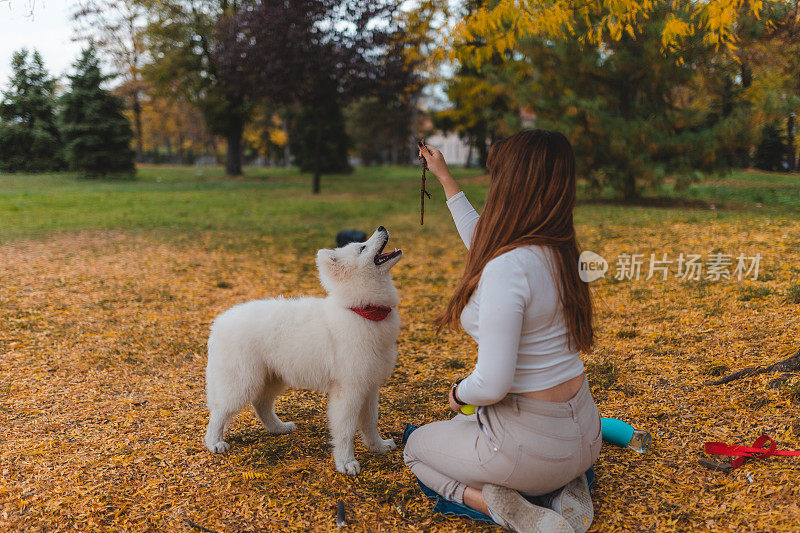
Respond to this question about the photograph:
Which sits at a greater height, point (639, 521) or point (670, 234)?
point (670, 234)

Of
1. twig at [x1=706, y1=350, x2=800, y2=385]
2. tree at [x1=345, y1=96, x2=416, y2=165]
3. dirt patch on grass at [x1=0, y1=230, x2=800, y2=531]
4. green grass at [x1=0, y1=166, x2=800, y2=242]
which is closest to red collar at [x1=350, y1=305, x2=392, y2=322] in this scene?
dirt patch on grass at [x1=0, y1=230, x2=800, y2=531]

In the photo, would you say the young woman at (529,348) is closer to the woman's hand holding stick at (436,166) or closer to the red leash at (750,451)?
the woman's hand holding stick at (436,166)

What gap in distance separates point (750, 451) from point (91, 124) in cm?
2664

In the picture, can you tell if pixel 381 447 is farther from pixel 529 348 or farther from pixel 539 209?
pixel 539 209

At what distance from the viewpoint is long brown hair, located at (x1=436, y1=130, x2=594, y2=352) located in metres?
2.29

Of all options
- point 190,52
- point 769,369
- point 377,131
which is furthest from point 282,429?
point 377,131

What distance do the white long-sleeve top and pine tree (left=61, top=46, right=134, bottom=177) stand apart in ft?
84.2

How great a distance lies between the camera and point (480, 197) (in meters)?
17.0

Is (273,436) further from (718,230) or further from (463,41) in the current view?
(718,230)

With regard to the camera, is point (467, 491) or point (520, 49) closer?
point (467, 491)

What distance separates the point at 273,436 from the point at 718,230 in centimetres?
783

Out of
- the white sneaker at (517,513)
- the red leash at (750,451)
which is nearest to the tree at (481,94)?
the red leash at (750,451)

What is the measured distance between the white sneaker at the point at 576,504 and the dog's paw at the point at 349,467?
1062 mm

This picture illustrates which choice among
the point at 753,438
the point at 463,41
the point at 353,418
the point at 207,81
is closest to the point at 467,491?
the point at 353,418
